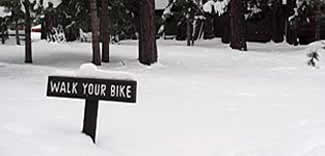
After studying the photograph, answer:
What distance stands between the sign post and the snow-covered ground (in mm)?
491

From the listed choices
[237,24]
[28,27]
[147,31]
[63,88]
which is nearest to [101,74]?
[63,88]

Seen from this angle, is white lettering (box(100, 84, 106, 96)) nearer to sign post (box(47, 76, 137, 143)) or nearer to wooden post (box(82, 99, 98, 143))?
sign post (box(47, 76, 137, 143))

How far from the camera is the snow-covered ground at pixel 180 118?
6.18 meters

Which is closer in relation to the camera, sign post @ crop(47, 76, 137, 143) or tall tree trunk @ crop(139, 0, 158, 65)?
sign post @ crop(47, 76, 137, 143)

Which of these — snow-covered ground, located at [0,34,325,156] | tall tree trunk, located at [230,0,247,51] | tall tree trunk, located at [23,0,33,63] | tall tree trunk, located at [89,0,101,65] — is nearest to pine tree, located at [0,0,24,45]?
tall tree trunk, located at [23,0,33,63]

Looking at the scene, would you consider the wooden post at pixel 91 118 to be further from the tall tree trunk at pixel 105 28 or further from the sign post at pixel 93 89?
the tall tree trunk at pixel 105 28

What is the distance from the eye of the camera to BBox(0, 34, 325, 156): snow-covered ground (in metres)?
6.18

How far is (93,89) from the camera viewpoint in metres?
6.12

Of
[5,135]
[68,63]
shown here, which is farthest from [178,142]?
[68,63]

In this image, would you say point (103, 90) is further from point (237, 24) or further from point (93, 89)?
point (237, 24)

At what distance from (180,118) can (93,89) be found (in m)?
2.12

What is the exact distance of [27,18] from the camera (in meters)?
17.5

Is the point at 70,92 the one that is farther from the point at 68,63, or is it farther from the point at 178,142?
the point at 68,63

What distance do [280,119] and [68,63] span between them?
10488mm
